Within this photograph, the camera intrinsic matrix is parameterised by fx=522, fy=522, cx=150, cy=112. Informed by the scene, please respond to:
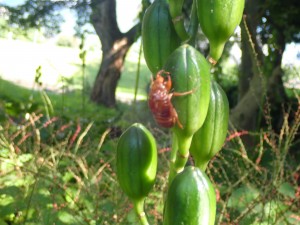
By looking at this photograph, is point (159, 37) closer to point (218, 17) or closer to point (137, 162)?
point (218, 17)

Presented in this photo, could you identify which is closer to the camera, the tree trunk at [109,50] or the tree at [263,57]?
the tree at [263,57]

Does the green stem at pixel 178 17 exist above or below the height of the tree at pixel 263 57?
above

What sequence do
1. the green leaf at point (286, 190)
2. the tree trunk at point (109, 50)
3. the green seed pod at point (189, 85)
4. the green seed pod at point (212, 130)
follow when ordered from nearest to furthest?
1. the green seed pod at point (189, 85)
2. the green seed pod at point (212, 130)
3. the green leaf at point (286, 190)
4. the tree trunk at point (109, 50)

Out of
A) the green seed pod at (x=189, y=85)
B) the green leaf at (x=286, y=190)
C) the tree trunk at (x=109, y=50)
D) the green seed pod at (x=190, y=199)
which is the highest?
the green seed pod at (x=189, y=85)

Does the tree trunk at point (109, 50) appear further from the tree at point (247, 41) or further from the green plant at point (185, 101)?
the green plant at point (185, 101)

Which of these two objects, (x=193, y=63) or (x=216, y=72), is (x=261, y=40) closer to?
(x=216, y=72)

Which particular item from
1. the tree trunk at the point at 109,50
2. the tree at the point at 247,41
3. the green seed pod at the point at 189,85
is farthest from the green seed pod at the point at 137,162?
the tree trunk at the point at 109,50
